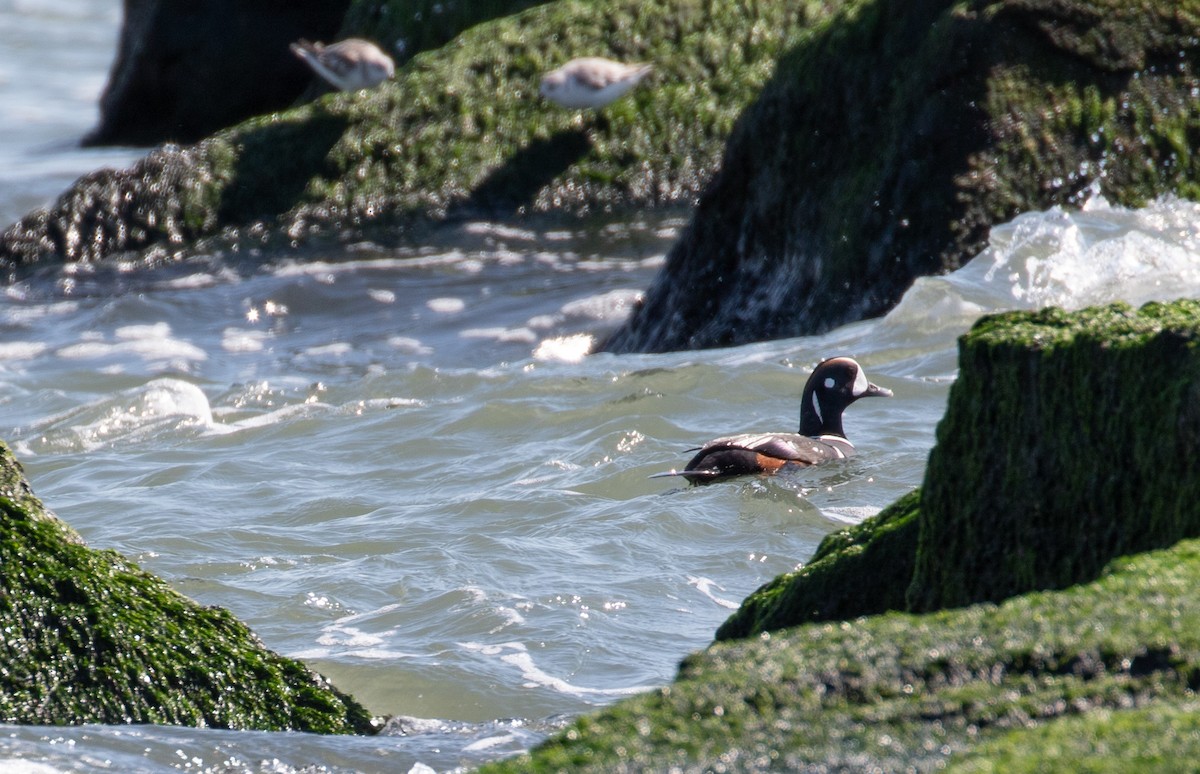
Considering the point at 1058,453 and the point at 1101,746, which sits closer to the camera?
the point at 1101,746

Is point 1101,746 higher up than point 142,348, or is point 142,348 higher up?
point 142,348

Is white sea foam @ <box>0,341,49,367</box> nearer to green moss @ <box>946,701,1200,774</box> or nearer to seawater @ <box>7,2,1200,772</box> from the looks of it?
seawater @ <box>7,2,1200,772</box>

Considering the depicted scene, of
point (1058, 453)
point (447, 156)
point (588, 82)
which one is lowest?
point (1058, 453)

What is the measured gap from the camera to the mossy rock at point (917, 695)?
6.25 feet

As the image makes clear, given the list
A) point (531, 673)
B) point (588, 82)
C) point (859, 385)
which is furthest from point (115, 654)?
point (588, 82)

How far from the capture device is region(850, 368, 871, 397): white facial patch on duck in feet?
24.9

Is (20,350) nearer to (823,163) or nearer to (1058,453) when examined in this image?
(823,163)

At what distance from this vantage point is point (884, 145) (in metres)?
9.20

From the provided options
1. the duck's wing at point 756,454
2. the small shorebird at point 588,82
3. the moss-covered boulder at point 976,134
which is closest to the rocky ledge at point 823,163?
the moss-covered boulder at point 976,134

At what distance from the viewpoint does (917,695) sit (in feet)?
6.75

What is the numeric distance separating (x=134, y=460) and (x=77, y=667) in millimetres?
4432

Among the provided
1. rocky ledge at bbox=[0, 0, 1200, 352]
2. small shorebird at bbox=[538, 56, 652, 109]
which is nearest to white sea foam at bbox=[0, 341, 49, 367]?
rocky ledge at bbox=[0, 0, 1200, 352]

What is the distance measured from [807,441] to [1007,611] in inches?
193

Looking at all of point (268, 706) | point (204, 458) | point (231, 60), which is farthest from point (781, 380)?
point (231, 60)
